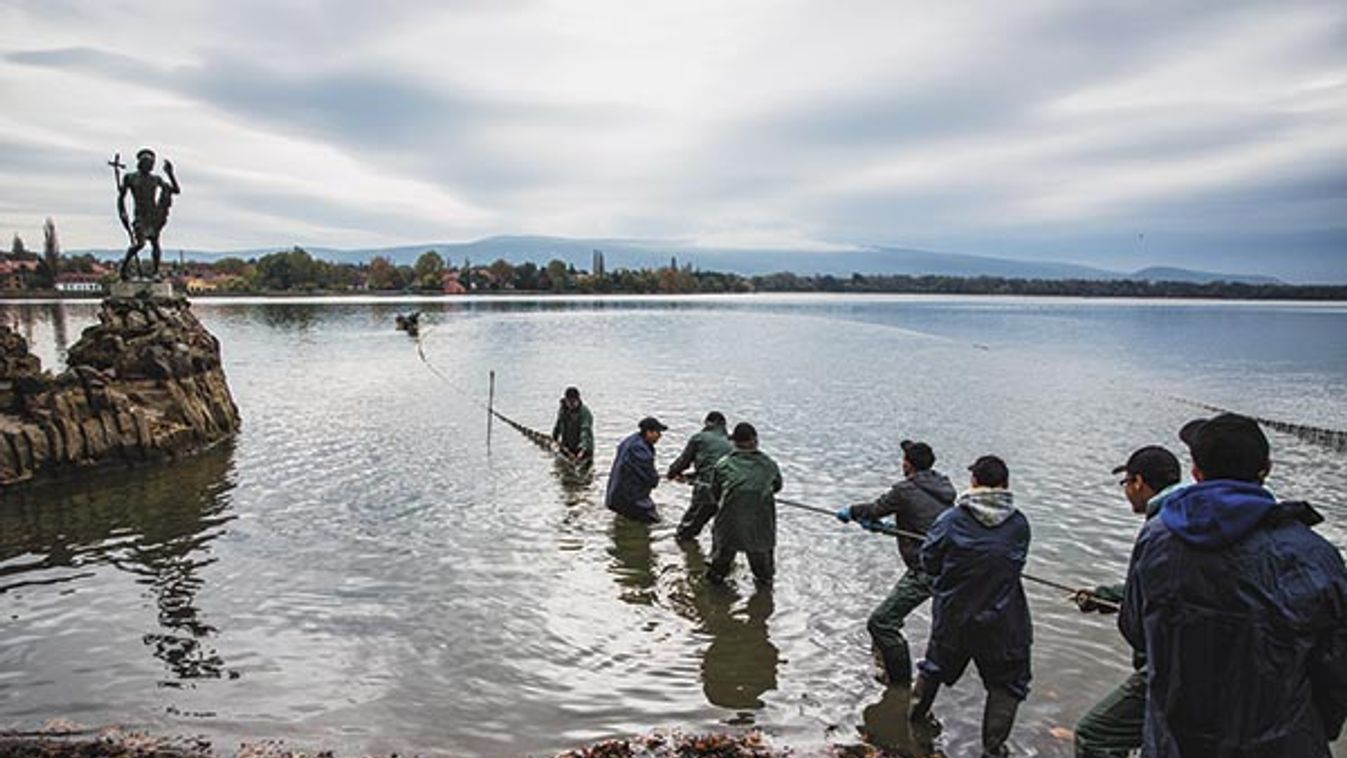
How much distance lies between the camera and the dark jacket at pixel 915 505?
25.1ft

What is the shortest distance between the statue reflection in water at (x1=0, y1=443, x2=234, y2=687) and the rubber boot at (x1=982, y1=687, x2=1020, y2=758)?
22.6 ft

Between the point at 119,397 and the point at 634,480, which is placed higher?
the point at 119,397

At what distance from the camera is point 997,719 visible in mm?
6418

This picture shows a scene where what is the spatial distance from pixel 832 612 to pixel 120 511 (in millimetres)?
11867

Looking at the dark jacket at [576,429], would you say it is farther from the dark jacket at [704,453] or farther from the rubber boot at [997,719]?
the rubber boot at [997,719]

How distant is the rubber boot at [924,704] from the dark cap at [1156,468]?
2521mm

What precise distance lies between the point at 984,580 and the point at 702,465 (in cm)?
606

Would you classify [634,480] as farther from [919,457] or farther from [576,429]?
[919,457]

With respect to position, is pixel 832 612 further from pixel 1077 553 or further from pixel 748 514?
pixel 1077 553

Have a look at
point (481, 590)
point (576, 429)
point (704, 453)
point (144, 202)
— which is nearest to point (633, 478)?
point (704, 453)

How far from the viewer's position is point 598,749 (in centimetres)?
657

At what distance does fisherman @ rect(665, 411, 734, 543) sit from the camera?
462 inches

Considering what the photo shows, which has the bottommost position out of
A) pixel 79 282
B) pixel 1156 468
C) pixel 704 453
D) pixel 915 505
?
pixel 704 453

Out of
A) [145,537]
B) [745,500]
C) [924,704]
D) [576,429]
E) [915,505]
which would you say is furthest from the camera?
[576,429]
